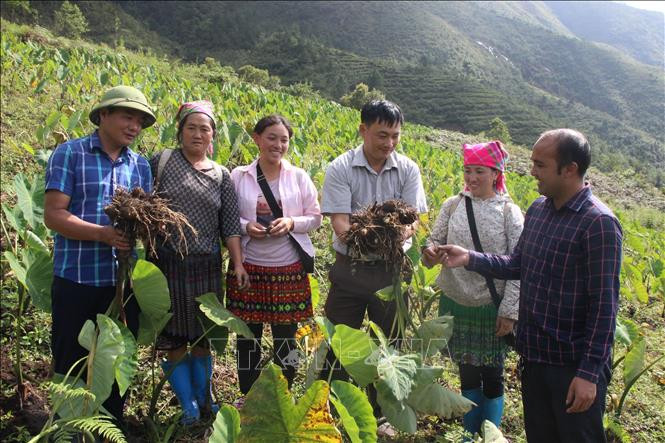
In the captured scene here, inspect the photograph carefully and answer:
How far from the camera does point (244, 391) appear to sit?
2.52 meters

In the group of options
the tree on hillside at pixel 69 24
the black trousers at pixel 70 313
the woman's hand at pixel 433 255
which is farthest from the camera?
the tree on hillside at pixel 69 24

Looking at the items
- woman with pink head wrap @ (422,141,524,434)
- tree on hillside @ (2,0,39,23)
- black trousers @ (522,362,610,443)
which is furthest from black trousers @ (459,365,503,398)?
tree on hillside @ (2,0,39,23)

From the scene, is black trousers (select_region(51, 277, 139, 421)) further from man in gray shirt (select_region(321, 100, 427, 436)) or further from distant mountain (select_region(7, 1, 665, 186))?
distant mountain (select_region(7, 1, 665, 186))

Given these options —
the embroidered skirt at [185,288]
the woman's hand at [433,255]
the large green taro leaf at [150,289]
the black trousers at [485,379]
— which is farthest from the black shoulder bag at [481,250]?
the large green taro leaf at [150,289]

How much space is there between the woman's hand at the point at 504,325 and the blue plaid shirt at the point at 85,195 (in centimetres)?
163

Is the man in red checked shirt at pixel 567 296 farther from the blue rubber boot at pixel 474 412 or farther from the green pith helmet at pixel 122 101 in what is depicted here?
the green pith helmet at pixel 122 101

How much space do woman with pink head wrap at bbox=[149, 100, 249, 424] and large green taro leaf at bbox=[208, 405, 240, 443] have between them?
27.9 inches

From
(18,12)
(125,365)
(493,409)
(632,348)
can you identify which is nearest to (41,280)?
(125,365)

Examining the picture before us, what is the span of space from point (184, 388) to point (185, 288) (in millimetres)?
479

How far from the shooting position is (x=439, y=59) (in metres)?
63.5

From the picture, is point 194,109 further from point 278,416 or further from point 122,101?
point 278,416

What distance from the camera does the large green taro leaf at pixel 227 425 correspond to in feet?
5.02

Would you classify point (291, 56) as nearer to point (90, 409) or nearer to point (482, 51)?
point (482, 51)

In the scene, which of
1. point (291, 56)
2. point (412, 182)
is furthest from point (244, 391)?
point (291, 56)
